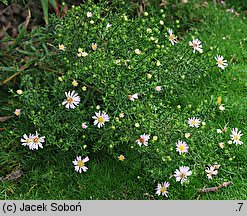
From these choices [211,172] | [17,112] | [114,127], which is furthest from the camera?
[17,112]

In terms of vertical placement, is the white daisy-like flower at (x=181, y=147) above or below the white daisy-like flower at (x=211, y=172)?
above

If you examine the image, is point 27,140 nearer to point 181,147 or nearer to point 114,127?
point 114,127

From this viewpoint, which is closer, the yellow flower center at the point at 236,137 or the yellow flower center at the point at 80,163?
the yellow flower center at the point at 80,163

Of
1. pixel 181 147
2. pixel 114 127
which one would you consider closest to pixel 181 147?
pixel 181 147

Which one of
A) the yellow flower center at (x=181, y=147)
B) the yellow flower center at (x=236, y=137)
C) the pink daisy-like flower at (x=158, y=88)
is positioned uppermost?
the pink daisy-like flower at (x=158, y=88)

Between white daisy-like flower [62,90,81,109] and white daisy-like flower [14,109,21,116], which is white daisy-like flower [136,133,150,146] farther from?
white daisy-like flower [14,109,21,116]

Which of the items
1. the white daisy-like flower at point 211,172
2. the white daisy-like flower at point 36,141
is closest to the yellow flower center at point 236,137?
the white daisy-like flower at point 211,172

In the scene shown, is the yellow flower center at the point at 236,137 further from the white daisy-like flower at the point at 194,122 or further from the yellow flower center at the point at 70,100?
the yellow flower center at the point at 70,100

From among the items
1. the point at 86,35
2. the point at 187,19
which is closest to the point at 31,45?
the point at 86,35

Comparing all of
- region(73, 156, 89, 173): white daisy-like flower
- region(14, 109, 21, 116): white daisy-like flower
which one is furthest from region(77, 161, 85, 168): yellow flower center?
region(14, 109, 21, 116): white daisy-like flower

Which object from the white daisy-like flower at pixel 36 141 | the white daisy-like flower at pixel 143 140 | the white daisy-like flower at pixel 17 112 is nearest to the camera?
the white daisy-like flower at pixel 143 140
